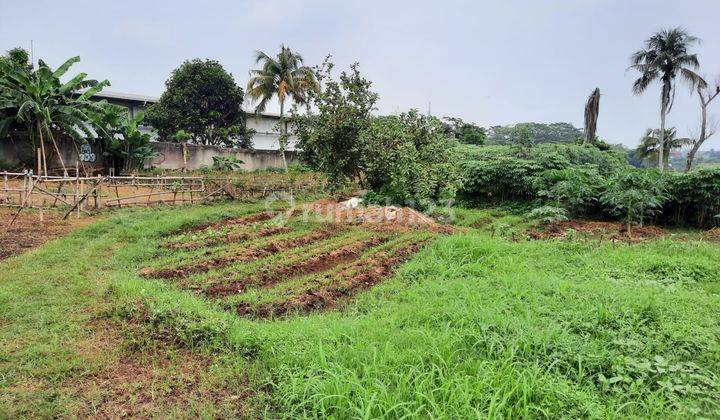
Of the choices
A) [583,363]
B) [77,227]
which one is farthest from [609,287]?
[77,227]

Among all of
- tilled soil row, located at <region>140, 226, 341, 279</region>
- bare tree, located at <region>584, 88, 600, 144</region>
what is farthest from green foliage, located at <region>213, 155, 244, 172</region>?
bare tree, located at <region>584, 88, 600, 144</region>

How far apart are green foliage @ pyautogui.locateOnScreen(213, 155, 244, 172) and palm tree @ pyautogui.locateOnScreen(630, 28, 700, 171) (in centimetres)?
2500

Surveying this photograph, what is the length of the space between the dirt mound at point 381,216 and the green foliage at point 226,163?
47.9ft

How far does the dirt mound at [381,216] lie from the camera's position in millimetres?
11078

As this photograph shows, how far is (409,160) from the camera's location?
1209 centimetres

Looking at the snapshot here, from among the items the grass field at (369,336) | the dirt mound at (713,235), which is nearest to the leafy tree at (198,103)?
the grass field at (369,336)

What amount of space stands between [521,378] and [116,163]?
79.3 ft

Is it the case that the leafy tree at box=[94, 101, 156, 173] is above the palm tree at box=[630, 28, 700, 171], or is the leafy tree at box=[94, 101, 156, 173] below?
below

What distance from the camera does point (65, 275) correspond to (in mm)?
6219

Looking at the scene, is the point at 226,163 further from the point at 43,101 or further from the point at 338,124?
the point at 338,124

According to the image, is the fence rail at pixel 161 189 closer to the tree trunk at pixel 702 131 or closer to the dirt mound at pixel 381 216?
the dirt mound at pixel 381 216

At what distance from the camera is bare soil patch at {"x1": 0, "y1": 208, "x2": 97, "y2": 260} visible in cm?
800

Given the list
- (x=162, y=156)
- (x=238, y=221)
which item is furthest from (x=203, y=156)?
(x=238, y=221)

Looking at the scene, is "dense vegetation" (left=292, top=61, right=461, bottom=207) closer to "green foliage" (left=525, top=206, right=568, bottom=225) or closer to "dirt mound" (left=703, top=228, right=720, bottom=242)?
"green foliage" (left=525, top=206, right=568, bottom=225)
